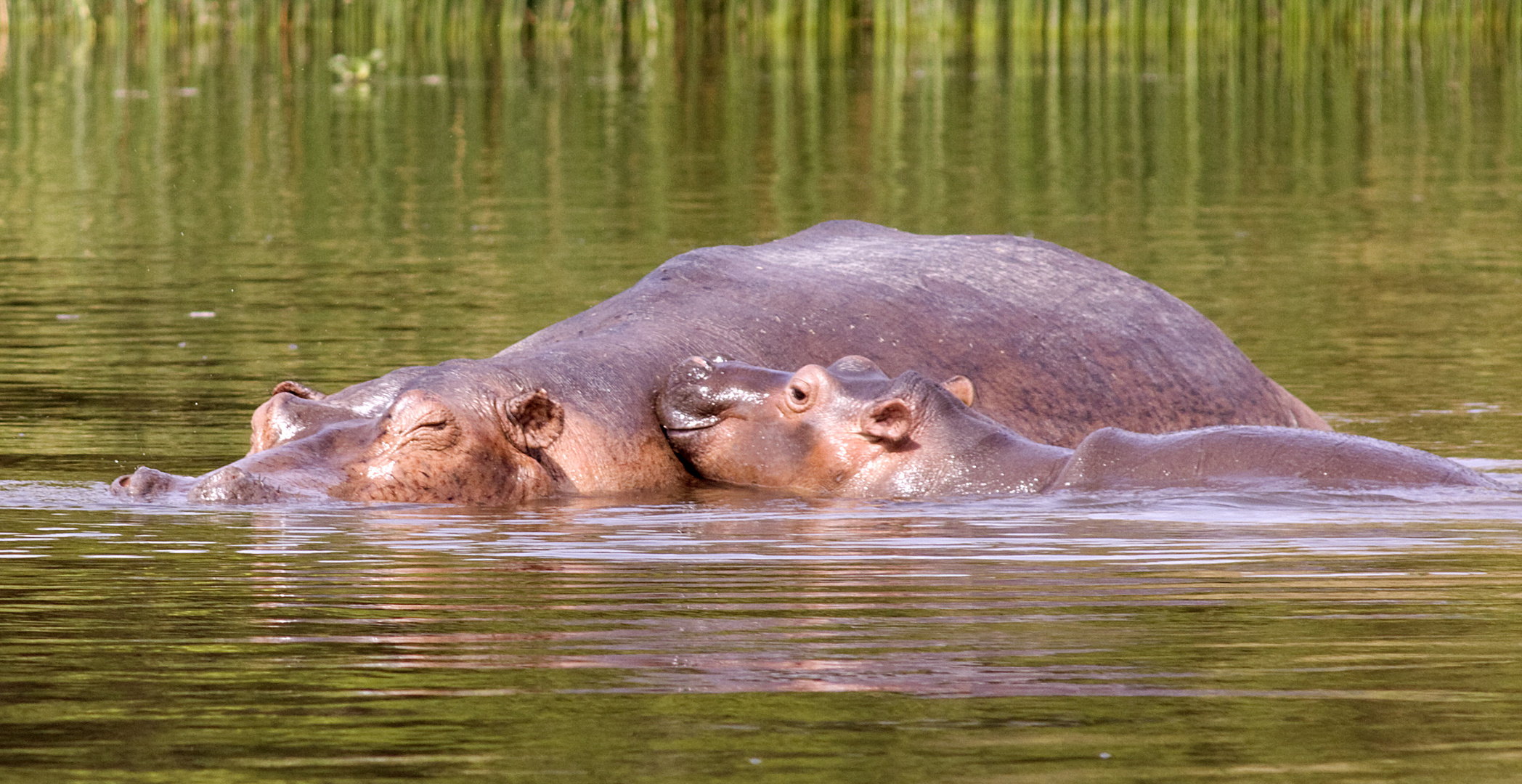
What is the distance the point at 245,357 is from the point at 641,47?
3630 centimetres

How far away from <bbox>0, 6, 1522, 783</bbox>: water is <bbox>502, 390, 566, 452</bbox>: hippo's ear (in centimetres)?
35

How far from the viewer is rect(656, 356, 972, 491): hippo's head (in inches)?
372

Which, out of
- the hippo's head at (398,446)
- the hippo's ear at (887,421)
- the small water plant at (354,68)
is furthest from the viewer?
the small water plant at (354,68)

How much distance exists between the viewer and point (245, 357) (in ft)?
46.0

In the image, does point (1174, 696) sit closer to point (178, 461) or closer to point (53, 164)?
point (178, 461)

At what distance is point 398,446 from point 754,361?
1676 mm

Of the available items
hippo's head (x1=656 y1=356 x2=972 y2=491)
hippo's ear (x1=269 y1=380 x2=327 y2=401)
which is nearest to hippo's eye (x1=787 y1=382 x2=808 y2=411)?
hippo's head (x1=656 y1=356 x2=972 y2=491)

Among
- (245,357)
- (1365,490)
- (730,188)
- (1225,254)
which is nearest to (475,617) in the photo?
(1365,490)

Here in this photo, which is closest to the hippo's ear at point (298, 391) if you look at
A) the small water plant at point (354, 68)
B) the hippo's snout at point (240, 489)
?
the hippo's snout at point (240, 489)

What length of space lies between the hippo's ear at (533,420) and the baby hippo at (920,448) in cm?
51

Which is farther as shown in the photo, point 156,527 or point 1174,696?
point 156,527

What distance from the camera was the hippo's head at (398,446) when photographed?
8.80 m

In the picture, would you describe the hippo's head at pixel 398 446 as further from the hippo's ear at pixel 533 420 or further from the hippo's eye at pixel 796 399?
the hippo's eye at pixel 796 399

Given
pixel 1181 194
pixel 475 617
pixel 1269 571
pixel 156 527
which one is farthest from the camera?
pixel 1181 194
